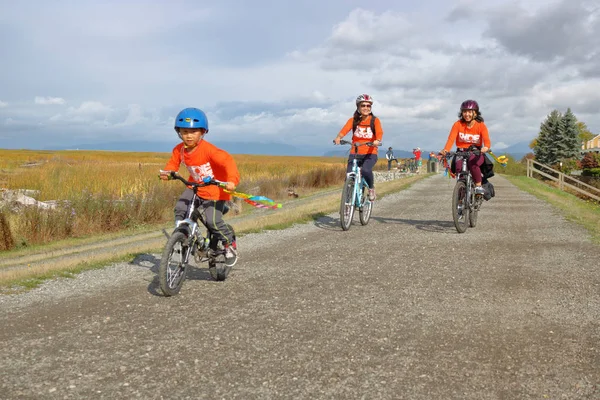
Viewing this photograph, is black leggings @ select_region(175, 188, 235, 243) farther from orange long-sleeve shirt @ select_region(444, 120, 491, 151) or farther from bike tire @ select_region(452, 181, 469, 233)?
orange long-sleeve shirt @ select_region(444, 120, 491, 151)

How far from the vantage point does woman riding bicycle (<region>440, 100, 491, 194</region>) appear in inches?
411

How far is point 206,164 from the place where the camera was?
625cm

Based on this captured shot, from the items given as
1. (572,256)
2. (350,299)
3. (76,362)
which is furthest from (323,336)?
(572,256)

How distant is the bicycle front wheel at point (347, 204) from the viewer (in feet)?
34.5

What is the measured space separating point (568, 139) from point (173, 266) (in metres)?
81.6

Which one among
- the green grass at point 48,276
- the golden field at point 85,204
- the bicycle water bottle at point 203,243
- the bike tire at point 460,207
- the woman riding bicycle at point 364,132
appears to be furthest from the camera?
the golden field at point 85,204

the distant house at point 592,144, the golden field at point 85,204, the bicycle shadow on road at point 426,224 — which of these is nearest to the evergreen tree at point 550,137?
the distant house at point 592,144

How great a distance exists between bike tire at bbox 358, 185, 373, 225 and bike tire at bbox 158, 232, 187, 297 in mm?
5734

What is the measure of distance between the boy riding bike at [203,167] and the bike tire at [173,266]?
24 centimetres

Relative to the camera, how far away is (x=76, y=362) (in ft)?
13.1

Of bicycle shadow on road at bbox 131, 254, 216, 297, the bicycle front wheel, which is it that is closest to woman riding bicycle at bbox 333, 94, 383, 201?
the bicycle front wheel

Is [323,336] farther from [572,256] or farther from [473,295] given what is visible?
[572,256]

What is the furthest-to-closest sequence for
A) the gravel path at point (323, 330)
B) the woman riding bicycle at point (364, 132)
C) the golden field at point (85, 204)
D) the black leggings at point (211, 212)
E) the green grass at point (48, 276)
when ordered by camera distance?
the golden field at point (85, 204) < the woman riding bicycle at point (364, 132) < the green grass at point (48, 276) < the black leggings at point (211, 212) < the gravel path at point (323, 330)

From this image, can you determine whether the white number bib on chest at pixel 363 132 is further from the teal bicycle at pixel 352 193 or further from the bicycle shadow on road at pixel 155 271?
the bicycle shadow on road at pixel 155 271
